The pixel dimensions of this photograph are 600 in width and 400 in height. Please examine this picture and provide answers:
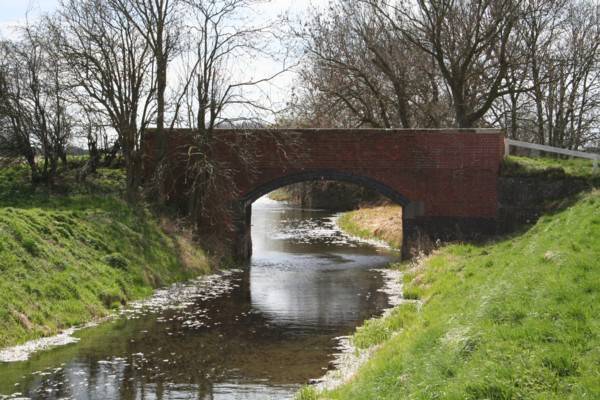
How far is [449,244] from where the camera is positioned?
22594 millimetres

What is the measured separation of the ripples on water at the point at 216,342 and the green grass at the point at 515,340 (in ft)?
5.00

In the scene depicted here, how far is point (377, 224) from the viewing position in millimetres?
33938

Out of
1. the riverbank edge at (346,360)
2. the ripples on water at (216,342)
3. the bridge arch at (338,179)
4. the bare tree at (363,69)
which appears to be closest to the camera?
the riverbank edge at (346,360)

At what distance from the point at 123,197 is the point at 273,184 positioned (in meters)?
5.11

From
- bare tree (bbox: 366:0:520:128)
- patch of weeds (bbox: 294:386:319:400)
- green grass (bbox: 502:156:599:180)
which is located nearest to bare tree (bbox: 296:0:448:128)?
bare tree (bbox: 366:0:520:128)

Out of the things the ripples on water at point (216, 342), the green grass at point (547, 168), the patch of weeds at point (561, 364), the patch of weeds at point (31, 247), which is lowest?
the ripples on water at point (216, 342)

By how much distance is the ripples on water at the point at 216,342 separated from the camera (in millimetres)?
9312

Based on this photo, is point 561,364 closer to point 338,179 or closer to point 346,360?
point 346,360

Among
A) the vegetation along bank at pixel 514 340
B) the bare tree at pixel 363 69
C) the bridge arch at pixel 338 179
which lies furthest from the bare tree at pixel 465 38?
the vegetation along bank at pixel 514 340

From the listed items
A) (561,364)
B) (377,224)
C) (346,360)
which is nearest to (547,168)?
(377,224)

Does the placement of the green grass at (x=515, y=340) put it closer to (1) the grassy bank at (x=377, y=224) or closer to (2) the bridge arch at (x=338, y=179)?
(2) the bridge arch at (x=338, y=179)

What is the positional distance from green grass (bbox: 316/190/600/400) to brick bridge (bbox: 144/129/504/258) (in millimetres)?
11973

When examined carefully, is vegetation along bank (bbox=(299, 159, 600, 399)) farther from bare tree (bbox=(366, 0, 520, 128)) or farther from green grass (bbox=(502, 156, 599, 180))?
bare tree (bbox=(366, 0, 520, 128))

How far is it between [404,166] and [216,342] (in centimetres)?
1281
